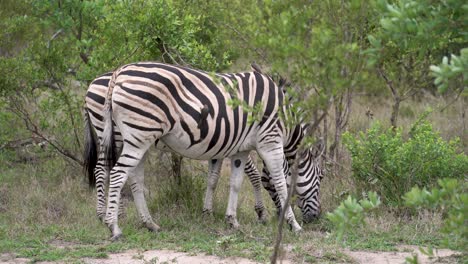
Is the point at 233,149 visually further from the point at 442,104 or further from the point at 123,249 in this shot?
the point at 442,104

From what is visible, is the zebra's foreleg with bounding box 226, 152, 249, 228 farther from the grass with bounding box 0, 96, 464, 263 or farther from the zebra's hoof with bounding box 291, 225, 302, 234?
the zebra's hoof with bounding box 291, 225, 302, 234

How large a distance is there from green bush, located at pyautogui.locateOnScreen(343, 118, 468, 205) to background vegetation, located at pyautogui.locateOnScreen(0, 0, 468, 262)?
0.02 m

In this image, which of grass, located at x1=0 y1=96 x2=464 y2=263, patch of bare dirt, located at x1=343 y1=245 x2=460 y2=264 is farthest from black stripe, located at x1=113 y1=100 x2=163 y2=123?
patch of bare dirt, located at x1=343 y1=245 x2=460 y2=264

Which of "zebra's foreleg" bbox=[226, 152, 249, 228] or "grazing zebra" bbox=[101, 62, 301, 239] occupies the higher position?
"grazing zebra" bbox=[101, 62, 301, 239]

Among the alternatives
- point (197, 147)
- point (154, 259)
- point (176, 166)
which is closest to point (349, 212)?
point (154, 259)

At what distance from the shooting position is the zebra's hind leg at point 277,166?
7355 millimetres

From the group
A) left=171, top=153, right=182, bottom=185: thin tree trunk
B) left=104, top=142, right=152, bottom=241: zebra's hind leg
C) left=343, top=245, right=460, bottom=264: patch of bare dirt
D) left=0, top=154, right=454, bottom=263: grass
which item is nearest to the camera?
left=343, top=245, right=460, bottom=264: patch of bare dirt

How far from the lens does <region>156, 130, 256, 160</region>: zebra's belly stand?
6953 mm

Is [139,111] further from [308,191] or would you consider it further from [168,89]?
[308,191]

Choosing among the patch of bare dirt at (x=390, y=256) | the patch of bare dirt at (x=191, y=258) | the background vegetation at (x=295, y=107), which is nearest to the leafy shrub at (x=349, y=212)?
the background vegetation at (x=295, y=107)

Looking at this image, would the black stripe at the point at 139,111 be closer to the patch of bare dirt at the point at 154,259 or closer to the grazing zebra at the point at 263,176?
the grazing zebra at the point at 263,176

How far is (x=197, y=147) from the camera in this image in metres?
7.07

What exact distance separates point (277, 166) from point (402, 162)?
4.71 feet

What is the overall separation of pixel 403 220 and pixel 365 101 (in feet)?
20.6
